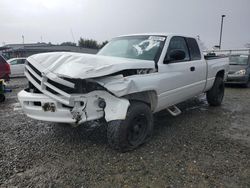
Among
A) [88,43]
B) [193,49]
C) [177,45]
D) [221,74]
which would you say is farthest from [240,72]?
[88,43]

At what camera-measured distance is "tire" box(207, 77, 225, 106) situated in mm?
6551

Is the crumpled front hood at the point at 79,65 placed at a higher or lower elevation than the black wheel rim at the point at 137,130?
higher

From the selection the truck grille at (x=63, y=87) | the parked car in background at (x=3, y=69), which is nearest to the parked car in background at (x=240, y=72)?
the truck grille at (x=63, y=87)

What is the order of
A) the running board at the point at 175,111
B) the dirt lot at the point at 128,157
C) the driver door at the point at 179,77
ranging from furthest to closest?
the running board at the point at 175,111, the driver door at the point at 179,77, the dirt lot at the point at 128,157

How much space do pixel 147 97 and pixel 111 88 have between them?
94cm

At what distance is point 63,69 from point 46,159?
4.32 ft

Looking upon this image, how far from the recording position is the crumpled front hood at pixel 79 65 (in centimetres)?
323

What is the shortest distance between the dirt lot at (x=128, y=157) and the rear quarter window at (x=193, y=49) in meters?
1.46

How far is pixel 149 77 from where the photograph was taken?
382 centimetres

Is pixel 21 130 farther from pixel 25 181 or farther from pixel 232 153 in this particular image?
pixel 232 153

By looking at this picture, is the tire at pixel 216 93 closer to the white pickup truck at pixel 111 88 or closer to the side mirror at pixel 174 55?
the white pickup truck at pixel 111 88

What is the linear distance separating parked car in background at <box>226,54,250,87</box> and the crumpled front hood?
27.0 feet

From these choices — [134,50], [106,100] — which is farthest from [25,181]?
[134,50]

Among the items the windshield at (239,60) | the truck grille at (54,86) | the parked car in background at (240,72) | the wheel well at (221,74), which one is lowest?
the parked car in background at (240,72)
